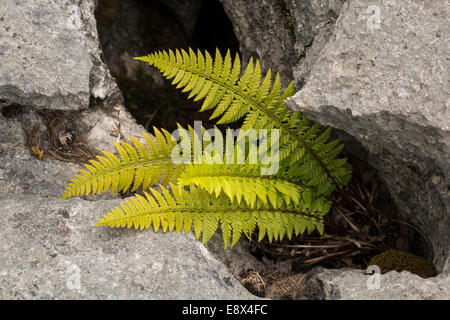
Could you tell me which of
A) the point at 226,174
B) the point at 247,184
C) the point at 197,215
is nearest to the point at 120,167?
the point at 197,215

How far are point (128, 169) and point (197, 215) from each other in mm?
648

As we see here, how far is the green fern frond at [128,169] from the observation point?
3.06 metres

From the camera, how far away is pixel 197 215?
3002 millimetres

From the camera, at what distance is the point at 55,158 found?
3.40 m

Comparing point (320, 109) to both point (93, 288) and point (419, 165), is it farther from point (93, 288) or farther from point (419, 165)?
point (93, 288)

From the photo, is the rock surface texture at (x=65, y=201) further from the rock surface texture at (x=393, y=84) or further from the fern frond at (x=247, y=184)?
the rock surface texture at (x=393, y=84)

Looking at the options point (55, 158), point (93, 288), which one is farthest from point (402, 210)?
point (55, 158)

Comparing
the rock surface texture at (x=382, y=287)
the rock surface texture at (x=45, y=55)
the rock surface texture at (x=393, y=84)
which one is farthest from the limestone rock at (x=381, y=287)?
the rock surface texture at (x=45, y=55)

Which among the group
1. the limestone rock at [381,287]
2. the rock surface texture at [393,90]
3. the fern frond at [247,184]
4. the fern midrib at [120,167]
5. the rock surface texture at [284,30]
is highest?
the rock surface texture at [284,30]

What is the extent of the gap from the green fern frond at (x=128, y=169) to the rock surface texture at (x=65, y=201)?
0.13 meters

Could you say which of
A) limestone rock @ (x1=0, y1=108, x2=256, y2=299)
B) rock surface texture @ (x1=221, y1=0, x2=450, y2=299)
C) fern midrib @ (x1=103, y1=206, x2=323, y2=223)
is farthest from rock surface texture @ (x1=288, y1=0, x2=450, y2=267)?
limestone rock @ (x1=0, y1=108, x2=256, y2=299)

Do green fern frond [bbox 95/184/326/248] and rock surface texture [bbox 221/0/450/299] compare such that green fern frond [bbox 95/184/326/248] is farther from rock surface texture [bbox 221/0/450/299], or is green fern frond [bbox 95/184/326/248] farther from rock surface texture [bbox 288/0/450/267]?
rock surface texture [bbox 288/0/450/267]
